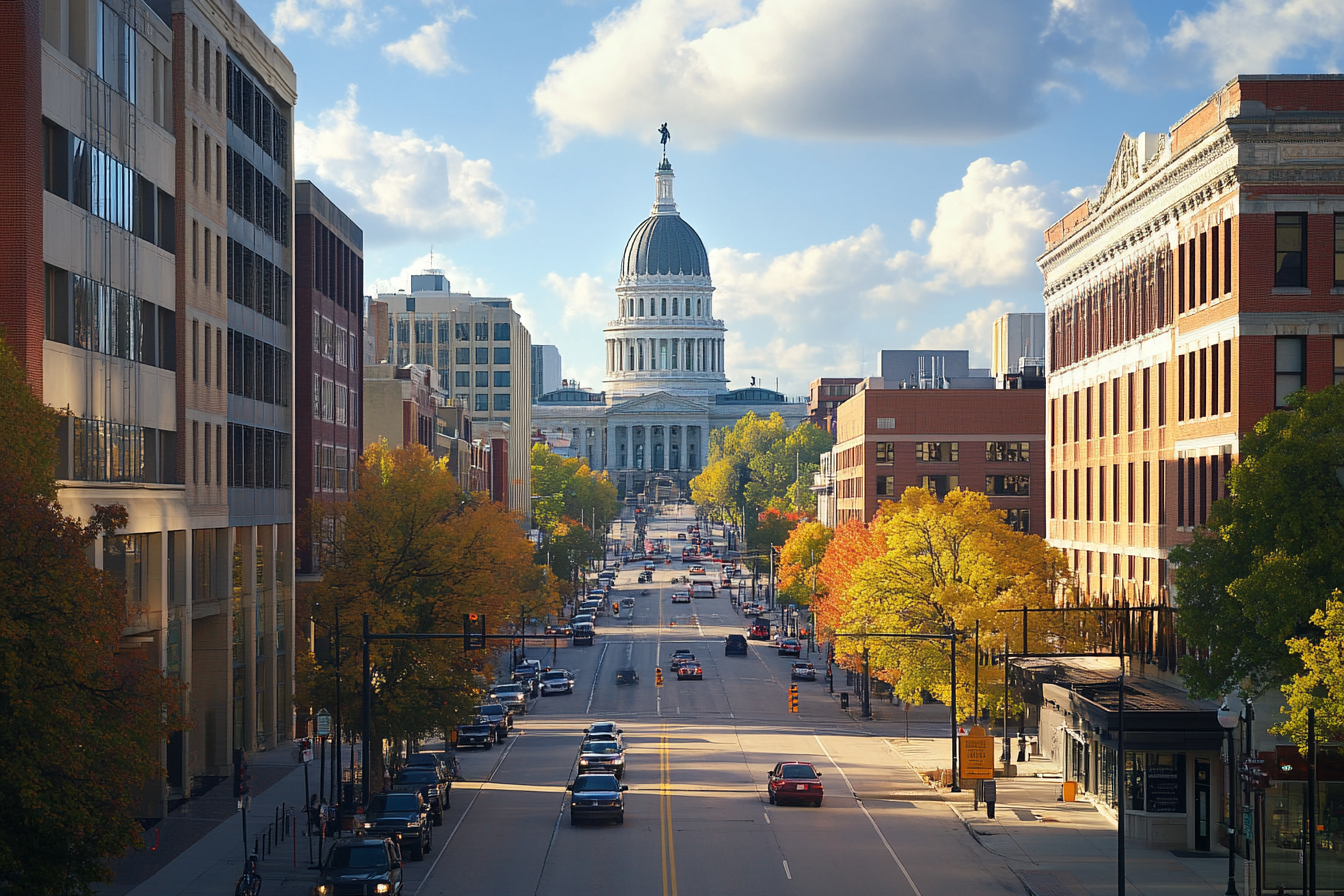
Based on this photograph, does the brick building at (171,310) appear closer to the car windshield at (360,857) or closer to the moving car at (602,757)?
the car windshield at (360,857)

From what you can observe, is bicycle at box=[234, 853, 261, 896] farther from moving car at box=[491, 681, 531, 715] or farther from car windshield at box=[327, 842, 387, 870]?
moving car at box=[491, 681, 531, 715]

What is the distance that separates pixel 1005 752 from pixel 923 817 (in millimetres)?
11001

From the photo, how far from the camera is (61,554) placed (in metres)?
27.8

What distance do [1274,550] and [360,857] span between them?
777 inches

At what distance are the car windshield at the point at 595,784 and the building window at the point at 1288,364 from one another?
20944mm

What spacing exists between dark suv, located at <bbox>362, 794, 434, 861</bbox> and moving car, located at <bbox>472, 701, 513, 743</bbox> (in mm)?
26990

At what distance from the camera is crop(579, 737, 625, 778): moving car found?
55719mm

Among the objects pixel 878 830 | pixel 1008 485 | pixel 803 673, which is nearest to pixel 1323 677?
pixel 878 830

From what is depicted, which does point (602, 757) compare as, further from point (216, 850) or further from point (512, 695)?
point (512, 695)

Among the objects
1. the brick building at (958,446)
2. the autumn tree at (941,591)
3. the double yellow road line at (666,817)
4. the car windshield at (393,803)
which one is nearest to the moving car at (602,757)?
the double yellow road line at (666,817)

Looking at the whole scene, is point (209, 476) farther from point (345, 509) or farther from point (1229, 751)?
point (1229, 751)

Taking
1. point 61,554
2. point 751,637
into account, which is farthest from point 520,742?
point 751,637

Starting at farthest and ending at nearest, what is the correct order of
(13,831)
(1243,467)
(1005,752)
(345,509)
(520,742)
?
(520,742) → (1005,752) → (345,509) → (1243,467) → (13,831)

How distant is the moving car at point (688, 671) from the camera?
97250 millimetres
